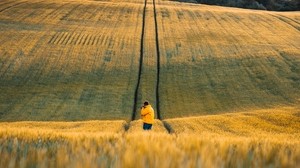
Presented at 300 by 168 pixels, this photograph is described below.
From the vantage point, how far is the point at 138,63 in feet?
169

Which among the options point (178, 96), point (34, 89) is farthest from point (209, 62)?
point (34, 89)

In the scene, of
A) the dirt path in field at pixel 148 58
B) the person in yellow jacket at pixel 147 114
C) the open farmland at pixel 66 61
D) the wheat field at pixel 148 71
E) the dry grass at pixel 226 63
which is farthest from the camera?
the dry grass at pixel 226 63

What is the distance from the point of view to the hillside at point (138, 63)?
39.4 metres

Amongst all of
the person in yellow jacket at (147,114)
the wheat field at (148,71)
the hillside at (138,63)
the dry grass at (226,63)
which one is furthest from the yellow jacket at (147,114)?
the dry grass at (226,63)

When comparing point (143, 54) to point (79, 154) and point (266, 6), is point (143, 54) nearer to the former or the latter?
point (79, 154)

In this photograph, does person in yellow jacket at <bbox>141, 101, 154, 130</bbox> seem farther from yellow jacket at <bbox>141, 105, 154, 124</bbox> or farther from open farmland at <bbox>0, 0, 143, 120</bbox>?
open farmland at <bbox>0, 0, 143, 120</bbox>

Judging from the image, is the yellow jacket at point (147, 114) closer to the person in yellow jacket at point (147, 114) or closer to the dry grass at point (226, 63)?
the person in yellow jacket at point (147, 114)

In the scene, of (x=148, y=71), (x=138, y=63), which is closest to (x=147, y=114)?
(x=148, y=71)

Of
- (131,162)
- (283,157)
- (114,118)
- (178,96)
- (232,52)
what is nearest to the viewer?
(131,162)

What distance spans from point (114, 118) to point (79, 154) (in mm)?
31888

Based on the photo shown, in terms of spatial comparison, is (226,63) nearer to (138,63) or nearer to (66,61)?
(138,63)

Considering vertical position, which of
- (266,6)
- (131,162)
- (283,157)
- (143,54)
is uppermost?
(131,162)

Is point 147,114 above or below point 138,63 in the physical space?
above

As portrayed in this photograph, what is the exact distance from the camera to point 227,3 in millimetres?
114250
